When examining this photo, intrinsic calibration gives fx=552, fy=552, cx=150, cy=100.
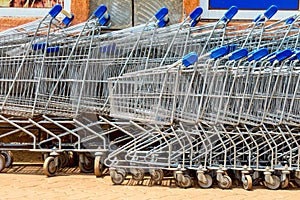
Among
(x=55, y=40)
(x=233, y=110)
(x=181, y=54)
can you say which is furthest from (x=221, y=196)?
(x=55, y=40)

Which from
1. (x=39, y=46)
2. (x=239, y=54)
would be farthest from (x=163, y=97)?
(x=39, y=46)

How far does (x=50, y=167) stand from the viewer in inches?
243

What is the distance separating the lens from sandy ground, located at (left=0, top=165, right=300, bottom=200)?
5.15 m

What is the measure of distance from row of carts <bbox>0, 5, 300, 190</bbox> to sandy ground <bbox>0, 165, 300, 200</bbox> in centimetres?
11

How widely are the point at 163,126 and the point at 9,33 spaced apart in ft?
7.18

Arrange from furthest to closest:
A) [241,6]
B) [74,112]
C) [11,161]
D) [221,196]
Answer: [241,6] < [11,161] < [74,112] < [221,196]

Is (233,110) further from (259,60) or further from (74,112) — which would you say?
(74,112)

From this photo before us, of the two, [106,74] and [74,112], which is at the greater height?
[106,74]

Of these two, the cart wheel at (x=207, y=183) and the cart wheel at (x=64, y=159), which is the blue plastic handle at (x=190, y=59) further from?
the cart wheel at (x=64, y=159)

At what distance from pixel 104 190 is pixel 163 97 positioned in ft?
3.56

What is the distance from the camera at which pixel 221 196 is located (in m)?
5.20

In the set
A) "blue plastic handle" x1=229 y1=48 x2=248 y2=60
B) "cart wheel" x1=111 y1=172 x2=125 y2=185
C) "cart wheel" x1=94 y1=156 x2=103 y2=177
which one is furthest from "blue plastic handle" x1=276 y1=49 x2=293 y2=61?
"cart wheel" x1=94 y1=156 x2=103 y2=177

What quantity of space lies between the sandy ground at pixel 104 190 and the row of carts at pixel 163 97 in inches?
4.5

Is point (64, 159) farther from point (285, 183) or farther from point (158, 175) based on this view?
point (285, 183)
